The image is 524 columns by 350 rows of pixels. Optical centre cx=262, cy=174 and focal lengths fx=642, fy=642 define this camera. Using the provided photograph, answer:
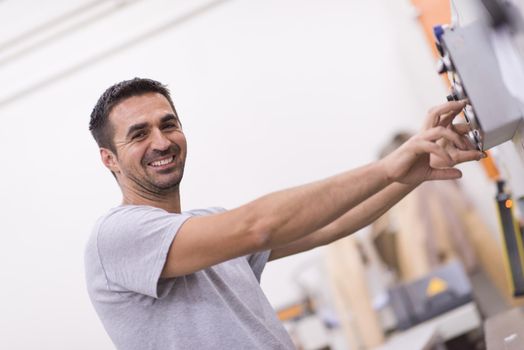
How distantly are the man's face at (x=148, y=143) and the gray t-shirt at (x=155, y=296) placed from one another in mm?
58

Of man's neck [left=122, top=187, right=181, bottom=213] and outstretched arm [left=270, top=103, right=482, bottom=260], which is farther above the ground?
man's neck [left=122, top=187, right=181, bottom=213]

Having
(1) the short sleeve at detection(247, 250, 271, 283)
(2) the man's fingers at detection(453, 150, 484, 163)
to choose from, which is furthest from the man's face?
(2) the man's fingers at detection(453, 150, 484, 163)

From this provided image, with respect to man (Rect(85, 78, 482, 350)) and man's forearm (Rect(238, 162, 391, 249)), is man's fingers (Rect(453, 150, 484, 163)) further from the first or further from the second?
man's forearm (Rect(238, 162, 391, 249))

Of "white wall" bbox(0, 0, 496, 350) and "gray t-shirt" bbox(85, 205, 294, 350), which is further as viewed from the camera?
"white wall" bbox(0, 0, 496, 350)

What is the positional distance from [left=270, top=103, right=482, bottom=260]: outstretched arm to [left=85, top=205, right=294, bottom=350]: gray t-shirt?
0.91 feet

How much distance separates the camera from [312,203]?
2.93 ft

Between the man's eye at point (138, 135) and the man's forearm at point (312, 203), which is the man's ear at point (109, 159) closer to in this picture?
the man's eye at point (138, 135)

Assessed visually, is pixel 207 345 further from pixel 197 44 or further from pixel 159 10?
pixel 159 10

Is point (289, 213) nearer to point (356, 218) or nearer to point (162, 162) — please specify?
point (162, 162)

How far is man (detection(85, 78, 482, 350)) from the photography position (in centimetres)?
90

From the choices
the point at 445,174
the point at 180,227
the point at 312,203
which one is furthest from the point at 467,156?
the point at 180,227

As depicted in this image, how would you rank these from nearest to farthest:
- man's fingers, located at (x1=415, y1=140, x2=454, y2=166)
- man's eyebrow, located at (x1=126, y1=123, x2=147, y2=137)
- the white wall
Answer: man's fingers, located at (x1=415, y1=140, x2=454, y2=166)
man's eyebrow, located at (x1=126, y1=123, x2=147, y2=137)
the white wall

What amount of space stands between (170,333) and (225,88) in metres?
0.93

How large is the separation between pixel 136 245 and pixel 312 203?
0.89 ft
